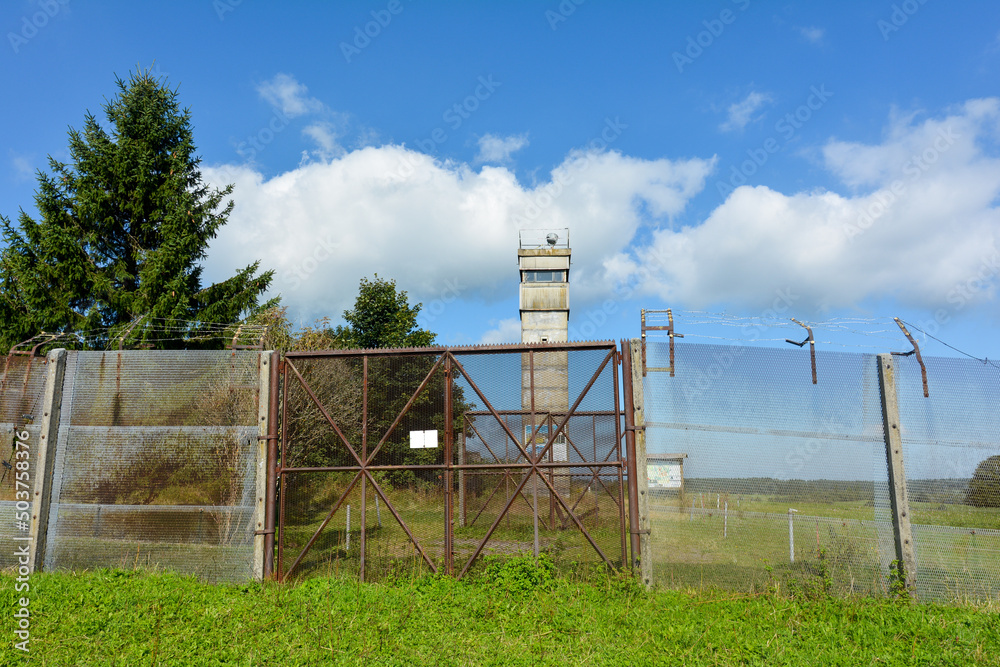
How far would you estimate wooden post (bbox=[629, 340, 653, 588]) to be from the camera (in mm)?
6488

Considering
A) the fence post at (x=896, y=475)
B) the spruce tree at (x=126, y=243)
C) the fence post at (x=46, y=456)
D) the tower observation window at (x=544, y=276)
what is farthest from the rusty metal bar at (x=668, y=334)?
the tower observation window at (x=544, y=276)

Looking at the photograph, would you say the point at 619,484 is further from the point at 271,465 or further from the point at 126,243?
the point at 126,243

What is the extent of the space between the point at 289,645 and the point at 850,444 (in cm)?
616

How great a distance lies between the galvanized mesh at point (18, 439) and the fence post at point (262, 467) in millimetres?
2786

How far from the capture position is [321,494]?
7.27 meters

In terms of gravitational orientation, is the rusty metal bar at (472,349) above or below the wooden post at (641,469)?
above

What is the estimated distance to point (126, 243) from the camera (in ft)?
59.9

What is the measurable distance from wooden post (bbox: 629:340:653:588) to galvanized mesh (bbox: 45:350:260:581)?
464 cm

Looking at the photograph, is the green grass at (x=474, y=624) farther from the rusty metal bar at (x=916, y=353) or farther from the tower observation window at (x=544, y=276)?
the tower observation window at (x=544, y=276)

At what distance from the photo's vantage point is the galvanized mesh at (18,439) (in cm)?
719

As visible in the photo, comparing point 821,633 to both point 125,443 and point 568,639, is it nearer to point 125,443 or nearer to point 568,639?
point 568,639

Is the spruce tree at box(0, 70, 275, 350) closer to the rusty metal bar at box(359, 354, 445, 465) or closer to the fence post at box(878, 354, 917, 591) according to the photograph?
the rusty metal bar at box(359, 354, 445, 465)

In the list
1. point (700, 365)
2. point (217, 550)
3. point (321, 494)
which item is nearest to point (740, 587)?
point (700, 365)

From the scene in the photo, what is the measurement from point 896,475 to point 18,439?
34.7 feet
